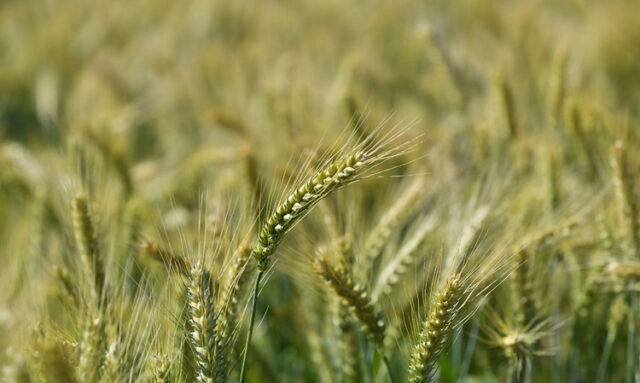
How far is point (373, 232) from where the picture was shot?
1.36m

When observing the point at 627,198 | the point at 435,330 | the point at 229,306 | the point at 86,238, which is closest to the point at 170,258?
the point at 229,306

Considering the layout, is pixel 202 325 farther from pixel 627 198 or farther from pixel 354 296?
pixel 627 198

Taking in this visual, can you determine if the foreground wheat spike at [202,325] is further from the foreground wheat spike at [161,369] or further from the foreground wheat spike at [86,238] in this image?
the foreground wheat spike at [86,238]

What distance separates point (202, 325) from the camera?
886 mm

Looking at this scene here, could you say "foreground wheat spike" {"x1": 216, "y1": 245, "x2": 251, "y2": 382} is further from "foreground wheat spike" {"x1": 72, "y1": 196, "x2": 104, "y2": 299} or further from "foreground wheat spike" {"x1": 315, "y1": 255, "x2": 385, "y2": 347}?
"foreground wheat spike" {"x1": 72, "y1": 196, "x2": 104, "y2": 299}

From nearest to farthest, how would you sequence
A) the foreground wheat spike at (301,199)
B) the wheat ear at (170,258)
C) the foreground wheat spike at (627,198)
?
the foreground wheat spike at (301,199), the wheat ear at (170,258), the foreground wheat spike at (627,198)

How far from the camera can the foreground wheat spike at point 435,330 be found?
34.5 inches

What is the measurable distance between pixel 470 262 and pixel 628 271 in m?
0.37

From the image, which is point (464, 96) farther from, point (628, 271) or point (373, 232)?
point (628, 271)

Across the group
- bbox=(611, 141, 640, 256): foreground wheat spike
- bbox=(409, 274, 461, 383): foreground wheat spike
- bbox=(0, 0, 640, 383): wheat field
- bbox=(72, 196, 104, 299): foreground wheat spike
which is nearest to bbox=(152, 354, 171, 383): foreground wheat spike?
bbox=(0, 0, 640, 383): wheat field

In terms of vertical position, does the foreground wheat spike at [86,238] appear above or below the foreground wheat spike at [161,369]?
above

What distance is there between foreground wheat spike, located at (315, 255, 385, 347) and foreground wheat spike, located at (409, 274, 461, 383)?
0.11m

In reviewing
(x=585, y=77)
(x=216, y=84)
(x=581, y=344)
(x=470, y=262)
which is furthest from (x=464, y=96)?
(x=216, y=84)

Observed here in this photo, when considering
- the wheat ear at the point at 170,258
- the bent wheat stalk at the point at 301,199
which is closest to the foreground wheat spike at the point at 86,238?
the wheat ear at the point at 170,258
